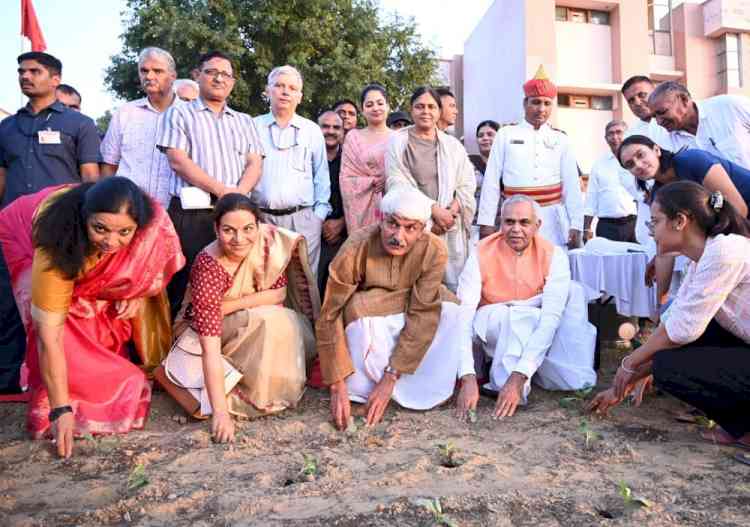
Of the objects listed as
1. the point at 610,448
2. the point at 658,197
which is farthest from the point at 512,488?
the point at 658,197

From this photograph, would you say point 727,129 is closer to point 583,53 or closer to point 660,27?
point 583,53

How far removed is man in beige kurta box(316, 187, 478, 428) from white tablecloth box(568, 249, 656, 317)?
154 centimetres

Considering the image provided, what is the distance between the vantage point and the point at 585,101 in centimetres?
1446

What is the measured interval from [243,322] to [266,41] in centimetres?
956

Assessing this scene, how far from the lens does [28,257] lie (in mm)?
2857

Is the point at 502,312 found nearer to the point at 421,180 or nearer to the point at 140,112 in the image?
the point at 421,180

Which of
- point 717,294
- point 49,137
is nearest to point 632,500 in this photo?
point 717,294

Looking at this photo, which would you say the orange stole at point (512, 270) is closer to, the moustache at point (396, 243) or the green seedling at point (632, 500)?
the moustache at point (396, 243)

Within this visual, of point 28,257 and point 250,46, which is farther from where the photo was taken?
point 250,46

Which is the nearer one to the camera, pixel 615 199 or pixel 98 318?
pixel 98 318

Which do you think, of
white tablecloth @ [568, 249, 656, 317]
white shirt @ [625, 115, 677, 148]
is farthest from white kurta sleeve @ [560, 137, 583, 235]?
white shirt @ [625, 115, 677, 148]

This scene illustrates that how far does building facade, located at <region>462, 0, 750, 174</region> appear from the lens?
537 inches

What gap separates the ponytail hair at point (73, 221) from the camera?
2496mm

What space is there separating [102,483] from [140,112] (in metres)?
2.55
